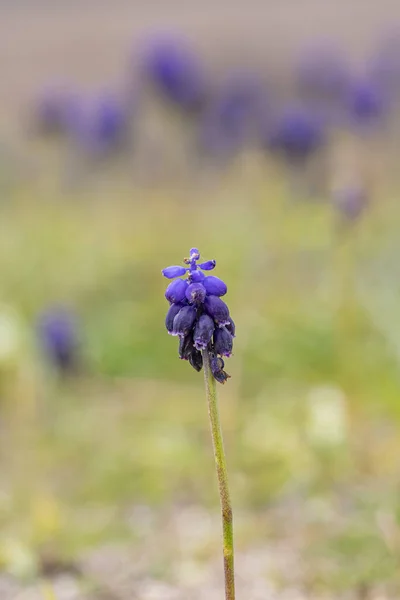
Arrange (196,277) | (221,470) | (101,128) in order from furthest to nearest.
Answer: (101,128) < (196,277) < (221,470)

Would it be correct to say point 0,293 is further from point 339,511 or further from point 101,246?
point 339,511

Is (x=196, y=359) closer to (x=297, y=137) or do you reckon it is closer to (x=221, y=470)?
(x=221, y=470)

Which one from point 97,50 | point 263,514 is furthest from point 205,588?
point 97,50

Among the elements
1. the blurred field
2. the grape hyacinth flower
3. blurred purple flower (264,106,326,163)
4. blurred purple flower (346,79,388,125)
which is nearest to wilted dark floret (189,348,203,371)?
the grape hyacinth flower

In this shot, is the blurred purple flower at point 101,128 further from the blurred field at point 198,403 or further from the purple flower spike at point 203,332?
the purple flower spike at point 203,332

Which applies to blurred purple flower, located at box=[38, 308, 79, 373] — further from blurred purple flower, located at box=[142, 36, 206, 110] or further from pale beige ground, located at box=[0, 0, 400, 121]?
pale beige ground, located at box=[0, 0, 400, 121]

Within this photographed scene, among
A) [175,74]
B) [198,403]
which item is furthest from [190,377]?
[175,74]
